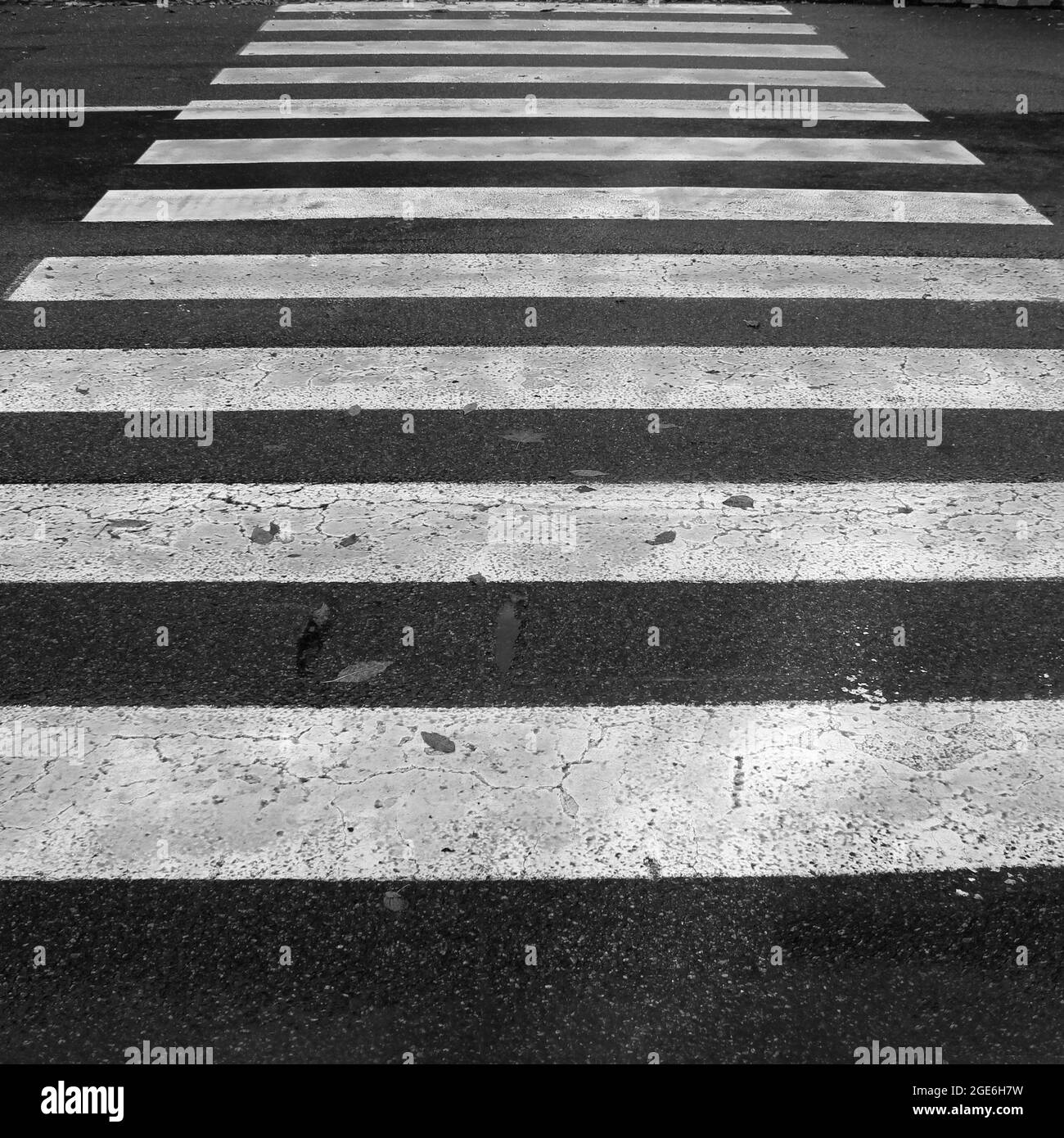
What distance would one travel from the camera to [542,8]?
1391 centimetres

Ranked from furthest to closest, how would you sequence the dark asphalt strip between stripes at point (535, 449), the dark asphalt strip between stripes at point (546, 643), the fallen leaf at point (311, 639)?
the dark asphalt strip between stripes at point (535, 449) → the fallen leaf at point (311, 639) → the dark asphalt strip between stripes at point (546, 643)

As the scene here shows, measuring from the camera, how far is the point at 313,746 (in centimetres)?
364

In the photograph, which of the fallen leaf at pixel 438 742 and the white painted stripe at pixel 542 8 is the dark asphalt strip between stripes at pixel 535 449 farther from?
the white painted stripe at pixel 542 8

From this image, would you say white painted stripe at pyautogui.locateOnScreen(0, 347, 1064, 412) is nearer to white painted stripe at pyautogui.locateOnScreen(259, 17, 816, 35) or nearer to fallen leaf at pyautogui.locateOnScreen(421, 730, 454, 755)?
fallen leaf at pyautogui.locateOnScreen(421, 730, 454, 755)

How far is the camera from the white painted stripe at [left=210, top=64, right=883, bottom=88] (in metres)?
11.0

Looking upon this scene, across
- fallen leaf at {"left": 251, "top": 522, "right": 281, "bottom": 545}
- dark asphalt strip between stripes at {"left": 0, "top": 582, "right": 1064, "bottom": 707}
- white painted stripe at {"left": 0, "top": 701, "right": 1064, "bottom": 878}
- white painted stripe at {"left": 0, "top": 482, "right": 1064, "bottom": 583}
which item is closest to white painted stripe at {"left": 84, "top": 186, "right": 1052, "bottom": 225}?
white painted stripe at {"left": 0, "top": 482, "right": 1064, "bottom": 583}

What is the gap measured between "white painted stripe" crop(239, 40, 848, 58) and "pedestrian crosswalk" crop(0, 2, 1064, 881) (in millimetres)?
4124

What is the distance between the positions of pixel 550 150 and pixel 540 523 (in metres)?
5.28

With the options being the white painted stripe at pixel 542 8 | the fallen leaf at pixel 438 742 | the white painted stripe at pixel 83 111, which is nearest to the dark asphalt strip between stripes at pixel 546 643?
the fallen leaf at pixel 438 742

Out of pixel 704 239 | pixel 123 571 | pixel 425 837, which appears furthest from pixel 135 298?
pixel 425 837

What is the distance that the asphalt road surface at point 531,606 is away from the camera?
2.96 m

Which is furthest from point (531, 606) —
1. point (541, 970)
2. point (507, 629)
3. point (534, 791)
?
point (541, 970)

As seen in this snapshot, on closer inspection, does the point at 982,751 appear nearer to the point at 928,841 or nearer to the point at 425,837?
the point at 928,841

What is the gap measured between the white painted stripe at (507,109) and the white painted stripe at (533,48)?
178 cm
